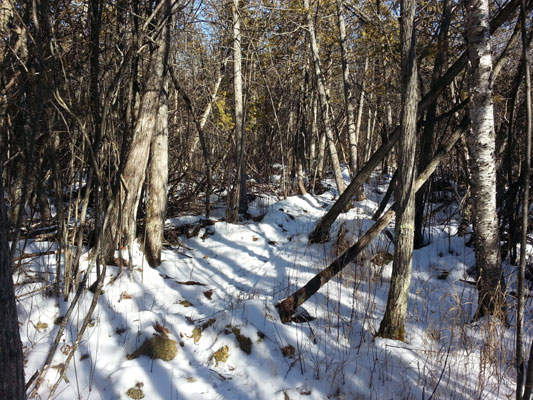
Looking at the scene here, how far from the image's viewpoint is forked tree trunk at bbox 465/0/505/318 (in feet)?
10.6

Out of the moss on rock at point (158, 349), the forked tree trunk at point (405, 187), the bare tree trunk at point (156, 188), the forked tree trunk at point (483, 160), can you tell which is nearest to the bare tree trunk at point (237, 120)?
the bare tree trunk at point (156, 188)

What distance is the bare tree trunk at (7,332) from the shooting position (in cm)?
177

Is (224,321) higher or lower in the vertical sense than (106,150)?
lower

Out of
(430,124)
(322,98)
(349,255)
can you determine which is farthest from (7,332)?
(322,98)

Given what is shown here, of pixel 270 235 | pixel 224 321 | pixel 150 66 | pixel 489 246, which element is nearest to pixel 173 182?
pixel 270 235

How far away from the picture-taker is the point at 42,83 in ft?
9.14

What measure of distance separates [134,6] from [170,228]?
3.26m

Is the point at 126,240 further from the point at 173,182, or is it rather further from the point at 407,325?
the point at 407,325

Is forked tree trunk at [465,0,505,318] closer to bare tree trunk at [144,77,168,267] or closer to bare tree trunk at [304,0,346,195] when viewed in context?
bare tree trunk at [144,77,168,267]

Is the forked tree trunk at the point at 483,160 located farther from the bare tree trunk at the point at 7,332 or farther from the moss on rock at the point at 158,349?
the bare tree trunk at the point at 7,332

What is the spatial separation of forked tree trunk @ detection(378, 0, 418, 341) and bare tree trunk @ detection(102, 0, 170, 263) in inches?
111

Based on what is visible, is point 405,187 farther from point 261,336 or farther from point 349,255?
point 261,336

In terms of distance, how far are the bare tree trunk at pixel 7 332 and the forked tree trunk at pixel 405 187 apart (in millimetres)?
2769

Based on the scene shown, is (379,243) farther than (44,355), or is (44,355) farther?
(379,243)
